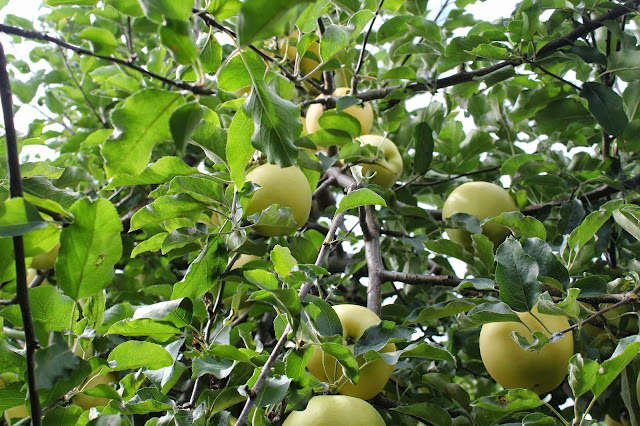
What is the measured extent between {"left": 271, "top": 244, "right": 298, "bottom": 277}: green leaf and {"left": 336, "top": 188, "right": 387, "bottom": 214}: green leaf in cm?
16

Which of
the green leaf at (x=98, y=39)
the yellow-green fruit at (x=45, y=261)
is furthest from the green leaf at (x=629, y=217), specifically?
the yellow-green fruit at (x=45, y=261)

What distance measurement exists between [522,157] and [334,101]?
0.53 m

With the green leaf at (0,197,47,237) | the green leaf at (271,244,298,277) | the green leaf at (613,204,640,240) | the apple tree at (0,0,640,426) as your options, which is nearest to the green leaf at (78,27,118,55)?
the apple tree at (0,0,640,426)

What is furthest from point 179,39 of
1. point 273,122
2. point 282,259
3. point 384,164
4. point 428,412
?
point 384,164

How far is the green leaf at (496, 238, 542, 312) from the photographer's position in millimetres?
876

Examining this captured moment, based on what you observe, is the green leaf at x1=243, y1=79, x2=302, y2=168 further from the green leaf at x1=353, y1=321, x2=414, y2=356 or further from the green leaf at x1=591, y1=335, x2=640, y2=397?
the green leaf at x1=591, y1=335, x2=640, y2=397

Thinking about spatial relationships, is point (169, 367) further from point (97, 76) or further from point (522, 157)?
point (97, 76)

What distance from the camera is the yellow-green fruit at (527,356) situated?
102cm

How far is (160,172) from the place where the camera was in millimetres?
954

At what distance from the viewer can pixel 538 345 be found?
0.80m

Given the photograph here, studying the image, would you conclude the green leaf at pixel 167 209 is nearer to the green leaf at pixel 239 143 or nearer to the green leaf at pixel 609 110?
the green leaf at pixel 239 143

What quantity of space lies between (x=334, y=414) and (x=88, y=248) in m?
0.44

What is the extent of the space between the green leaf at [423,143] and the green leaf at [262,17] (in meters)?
1.04

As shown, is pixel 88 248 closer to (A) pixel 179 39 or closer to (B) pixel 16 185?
(B) pixel 16 185
